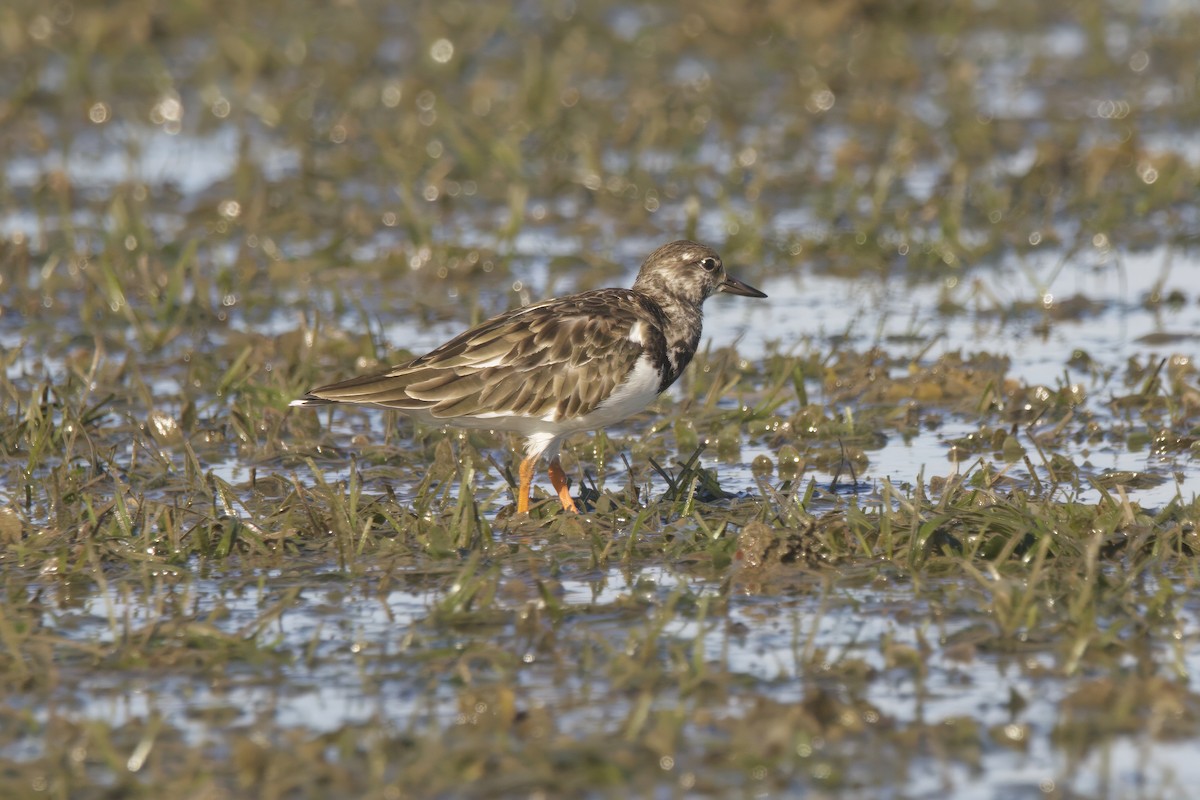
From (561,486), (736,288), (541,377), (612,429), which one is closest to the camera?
(541,377)

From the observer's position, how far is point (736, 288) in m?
10.6

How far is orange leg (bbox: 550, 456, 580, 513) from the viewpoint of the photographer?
9.11 m

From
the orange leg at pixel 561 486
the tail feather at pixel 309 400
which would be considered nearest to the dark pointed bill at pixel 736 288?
the orange leg at pixel 561 486

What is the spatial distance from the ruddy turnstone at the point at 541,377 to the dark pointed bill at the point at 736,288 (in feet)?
3.21

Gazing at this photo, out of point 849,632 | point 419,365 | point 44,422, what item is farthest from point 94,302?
point 849,632

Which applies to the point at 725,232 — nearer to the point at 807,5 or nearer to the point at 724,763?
the point at 807,5

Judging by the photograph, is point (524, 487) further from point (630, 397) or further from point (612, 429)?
point (612, 429)

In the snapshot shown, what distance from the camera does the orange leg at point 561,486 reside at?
9109 mm

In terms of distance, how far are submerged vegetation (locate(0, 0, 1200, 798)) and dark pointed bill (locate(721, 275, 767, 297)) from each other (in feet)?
1.95

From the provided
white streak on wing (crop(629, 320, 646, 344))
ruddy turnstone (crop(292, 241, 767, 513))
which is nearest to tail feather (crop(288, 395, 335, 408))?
ruddy turnstone (crop(292, 241, 767, 513))

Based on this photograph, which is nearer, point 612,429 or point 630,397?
point 630,397

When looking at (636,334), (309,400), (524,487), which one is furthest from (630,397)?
(309,400)

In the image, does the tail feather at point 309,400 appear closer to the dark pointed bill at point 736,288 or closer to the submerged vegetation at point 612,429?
the submerged vegetation at point 612,429

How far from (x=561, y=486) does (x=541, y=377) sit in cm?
57
